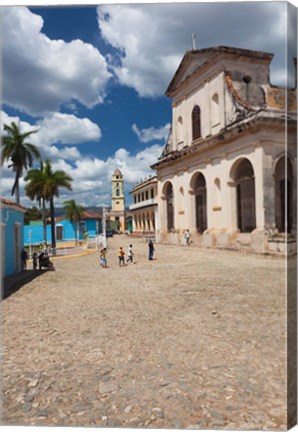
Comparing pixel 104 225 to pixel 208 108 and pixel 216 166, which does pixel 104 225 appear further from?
pixel 216 166

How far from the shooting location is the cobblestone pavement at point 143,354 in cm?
294

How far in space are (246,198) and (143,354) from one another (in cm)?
911

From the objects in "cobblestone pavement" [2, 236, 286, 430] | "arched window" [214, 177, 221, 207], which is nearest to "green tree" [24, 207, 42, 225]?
"cobblestone pavement" [2, 236, 286, 430]

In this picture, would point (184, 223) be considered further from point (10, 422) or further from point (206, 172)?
point (10, 422)

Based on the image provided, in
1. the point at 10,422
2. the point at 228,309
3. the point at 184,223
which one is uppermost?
the point at 184,223

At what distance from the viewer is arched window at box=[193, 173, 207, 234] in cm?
1717

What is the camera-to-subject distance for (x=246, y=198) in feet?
39.8

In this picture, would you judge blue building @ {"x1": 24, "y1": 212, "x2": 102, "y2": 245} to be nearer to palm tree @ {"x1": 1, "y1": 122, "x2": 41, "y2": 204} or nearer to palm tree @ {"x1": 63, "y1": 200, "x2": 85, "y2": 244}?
palm tree @ {"x1": 63, "y1": 200, "x2": 85, "y2": 244}

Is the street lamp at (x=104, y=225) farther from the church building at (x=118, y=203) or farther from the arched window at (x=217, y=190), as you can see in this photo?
the arched window at (x=217, y=190)

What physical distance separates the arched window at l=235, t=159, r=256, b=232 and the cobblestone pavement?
488 centimetres

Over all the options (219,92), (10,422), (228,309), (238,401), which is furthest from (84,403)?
(219,92)

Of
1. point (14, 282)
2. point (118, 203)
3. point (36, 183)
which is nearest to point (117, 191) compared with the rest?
point (118, 203)

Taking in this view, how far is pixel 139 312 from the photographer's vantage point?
562cm

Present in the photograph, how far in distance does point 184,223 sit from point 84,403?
583 inches
